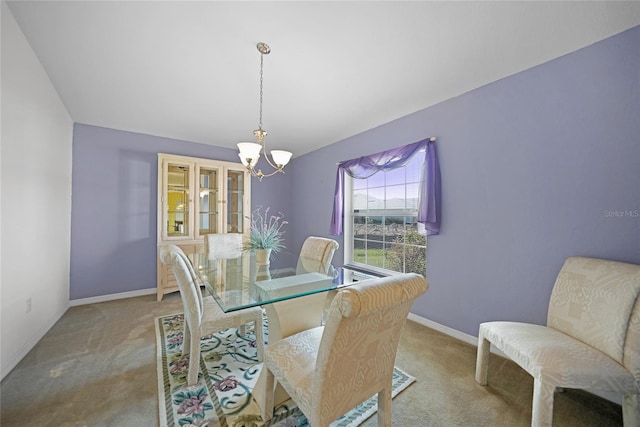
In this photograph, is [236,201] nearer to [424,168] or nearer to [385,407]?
[424,168]

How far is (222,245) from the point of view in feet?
9.87

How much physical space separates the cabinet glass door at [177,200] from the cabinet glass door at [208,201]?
20 centimetres

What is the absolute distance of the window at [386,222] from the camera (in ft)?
9.05

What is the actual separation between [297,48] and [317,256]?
1.80 m

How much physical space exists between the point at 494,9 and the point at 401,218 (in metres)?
1.99

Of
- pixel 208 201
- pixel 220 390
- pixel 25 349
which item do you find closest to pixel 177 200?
pixel 208 201

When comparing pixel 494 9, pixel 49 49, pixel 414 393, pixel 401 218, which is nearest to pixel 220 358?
pixel 414 393

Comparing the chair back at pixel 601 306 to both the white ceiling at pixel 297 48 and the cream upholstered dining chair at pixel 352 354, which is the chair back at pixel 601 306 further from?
the white ceiling at pixel 297 48

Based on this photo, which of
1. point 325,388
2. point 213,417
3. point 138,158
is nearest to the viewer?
point 325,388

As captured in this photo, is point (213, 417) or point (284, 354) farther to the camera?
point (213, 417)

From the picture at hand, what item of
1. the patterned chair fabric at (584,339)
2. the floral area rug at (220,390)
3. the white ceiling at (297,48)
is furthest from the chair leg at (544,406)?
the white ceiling at (297,48)

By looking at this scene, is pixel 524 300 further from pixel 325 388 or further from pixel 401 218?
pixel 325 388

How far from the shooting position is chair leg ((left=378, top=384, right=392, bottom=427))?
1.17 meters

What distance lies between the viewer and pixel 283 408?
4.70 ft
